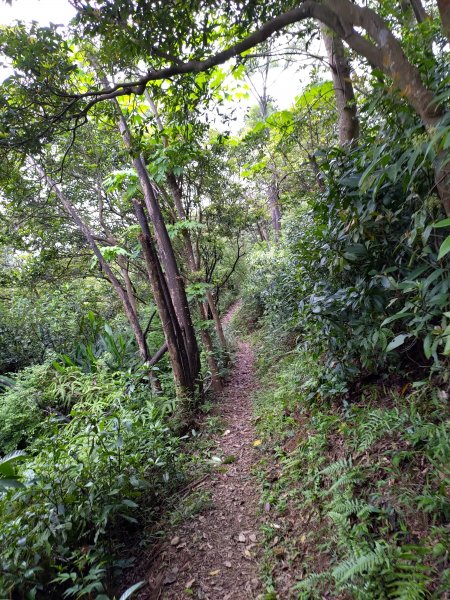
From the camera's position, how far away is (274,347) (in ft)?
22.9

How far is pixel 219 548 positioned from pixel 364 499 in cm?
140

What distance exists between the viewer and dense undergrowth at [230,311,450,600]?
171 centimetres

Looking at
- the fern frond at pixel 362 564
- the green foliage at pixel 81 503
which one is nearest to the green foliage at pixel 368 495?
the fern frond at pixel 362 564

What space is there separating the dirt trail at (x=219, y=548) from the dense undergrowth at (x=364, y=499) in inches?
7.1

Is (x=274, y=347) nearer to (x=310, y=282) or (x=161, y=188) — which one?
(x=310, y=282)

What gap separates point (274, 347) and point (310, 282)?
12.2 ft

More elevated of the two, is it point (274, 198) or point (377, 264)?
point (274, 198)

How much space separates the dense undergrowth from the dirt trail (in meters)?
0.18

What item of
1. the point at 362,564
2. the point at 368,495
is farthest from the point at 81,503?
the point at 368,495

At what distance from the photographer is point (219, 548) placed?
271cm

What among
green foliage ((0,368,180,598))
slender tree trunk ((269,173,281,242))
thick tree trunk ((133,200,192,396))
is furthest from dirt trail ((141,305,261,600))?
slender tree trunk ((269,173,281,242))

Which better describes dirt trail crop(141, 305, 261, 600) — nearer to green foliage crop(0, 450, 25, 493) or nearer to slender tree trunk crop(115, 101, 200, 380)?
green foliage crop(0, 450, 25, 493)

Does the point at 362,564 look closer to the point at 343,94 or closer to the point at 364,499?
the point at 364,499

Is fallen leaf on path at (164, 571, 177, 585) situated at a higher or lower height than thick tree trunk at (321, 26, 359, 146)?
lower
